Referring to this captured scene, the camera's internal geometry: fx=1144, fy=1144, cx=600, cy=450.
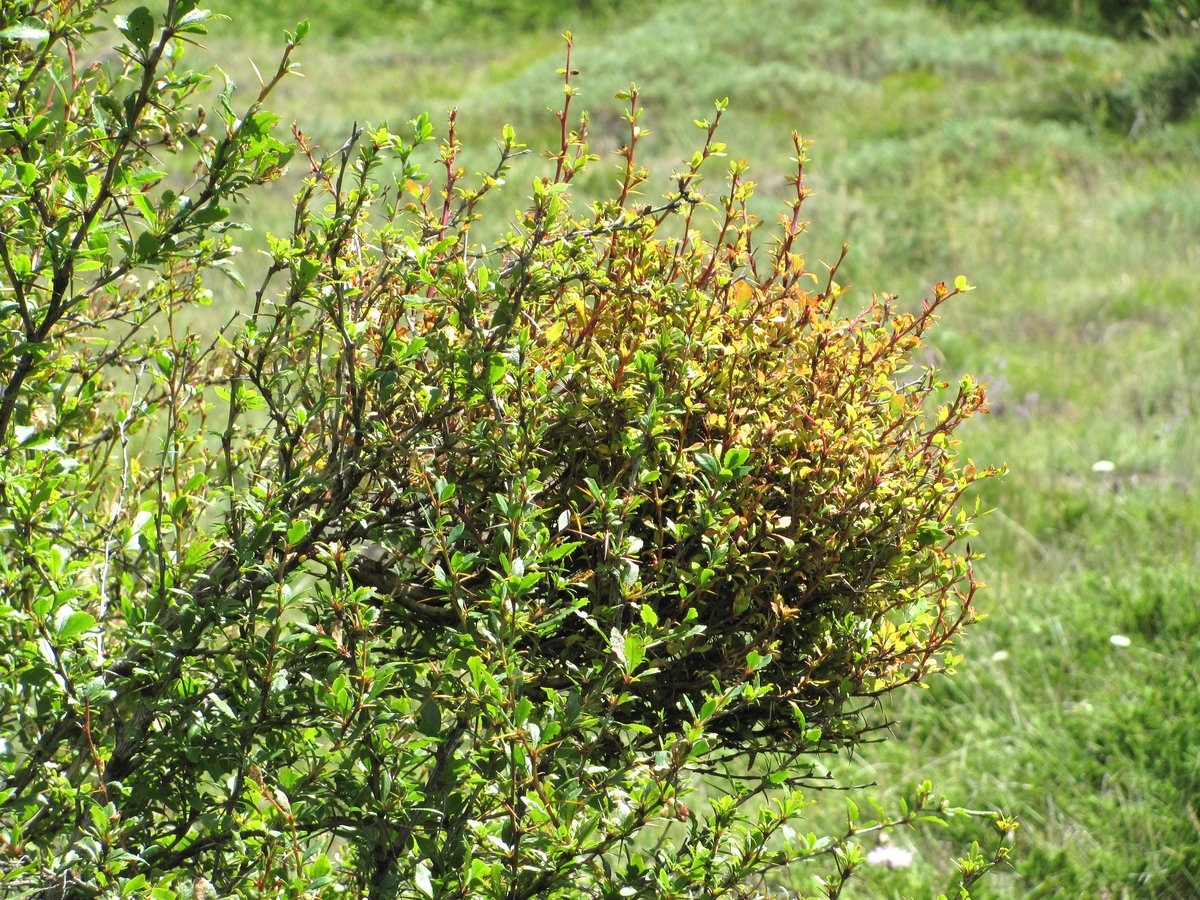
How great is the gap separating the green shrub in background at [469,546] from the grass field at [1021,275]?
1.03 ft

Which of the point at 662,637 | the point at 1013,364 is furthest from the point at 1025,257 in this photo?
the point at 662,637

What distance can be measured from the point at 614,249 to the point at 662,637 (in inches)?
26.8

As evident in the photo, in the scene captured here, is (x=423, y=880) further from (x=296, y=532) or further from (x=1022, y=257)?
(x=1022, y=257)

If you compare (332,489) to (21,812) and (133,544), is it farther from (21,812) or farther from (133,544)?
(21,812)

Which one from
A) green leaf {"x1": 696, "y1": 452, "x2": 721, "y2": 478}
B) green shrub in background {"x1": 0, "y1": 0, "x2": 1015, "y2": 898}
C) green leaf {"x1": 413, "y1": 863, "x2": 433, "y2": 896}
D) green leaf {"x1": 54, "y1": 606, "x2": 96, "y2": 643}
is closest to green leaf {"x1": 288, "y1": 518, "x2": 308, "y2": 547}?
green shrub in background {"x1": 0, "y1": 0, "x2": 1015, "y2": 898}

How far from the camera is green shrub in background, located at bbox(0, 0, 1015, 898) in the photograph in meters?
1.57

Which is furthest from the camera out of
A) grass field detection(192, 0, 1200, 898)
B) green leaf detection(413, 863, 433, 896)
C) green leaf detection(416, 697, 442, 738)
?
grass field detection(192, 0, 1200, 898)

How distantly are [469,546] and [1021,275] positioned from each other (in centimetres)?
753

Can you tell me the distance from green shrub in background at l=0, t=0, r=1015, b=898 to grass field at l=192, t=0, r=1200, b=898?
1.03ft

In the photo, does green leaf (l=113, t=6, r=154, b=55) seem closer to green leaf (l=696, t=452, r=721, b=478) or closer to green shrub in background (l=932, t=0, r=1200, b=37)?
green leaf (l=696, t=452, r=721, b=478)

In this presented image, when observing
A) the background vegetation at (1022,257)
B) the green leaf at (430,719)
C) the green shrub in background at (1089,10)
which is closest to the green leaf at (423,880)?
the green leaf at (430,719)

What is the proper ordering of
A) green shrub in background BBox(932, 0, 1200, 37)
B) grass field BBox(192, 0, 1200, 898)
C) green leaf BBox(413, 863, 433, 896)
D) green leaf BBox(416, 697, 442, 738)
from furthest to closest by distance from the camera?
green shrub in background BBox(932, 0, 1200, 37) → grass field BBox(192, 0, 1200, 898) → green leaf BBox(416, 697, 442, 738) → green leaf BBox(413, 863, 433, 896)

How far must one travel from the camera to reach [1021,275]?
8.42 metres

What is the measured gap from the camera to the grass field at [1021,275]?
3729 millimetres
